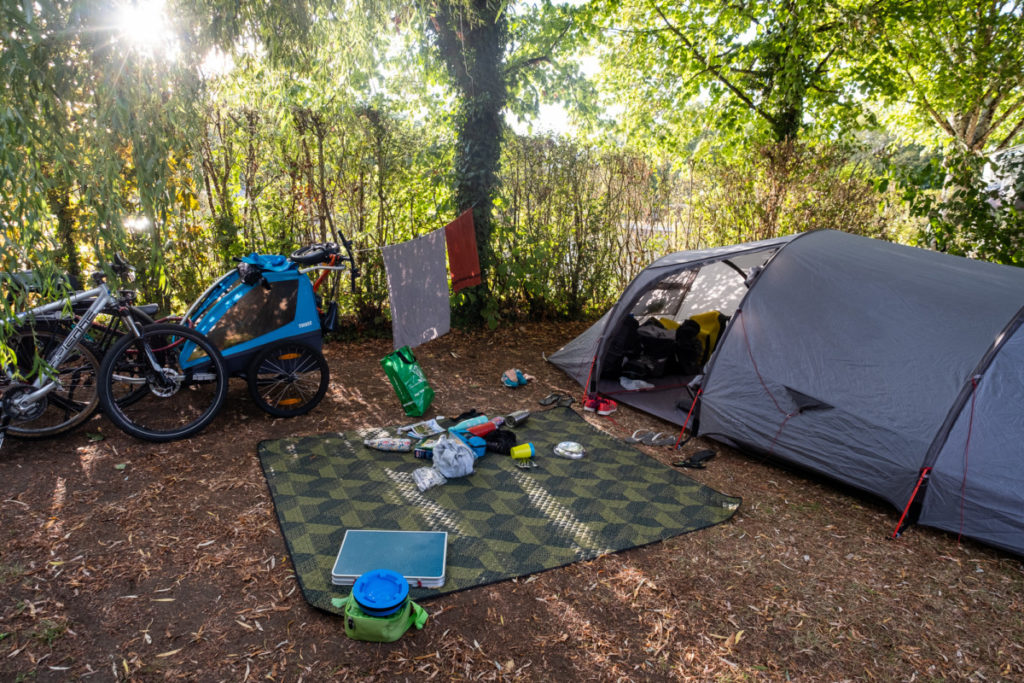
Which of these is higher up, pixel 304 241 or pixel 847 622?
pixel 304 241

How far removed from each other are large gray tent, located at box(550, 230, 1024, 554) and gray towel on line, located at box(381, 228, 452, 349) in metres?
1.76

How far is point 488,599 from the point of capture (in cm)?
246

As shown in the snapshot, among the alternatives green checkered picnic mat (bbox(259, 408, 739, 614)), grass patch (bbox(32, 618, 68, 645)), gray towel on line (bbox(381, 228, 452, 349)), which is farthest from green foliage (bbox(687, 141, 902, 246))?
grass patch (bbox(32, 618, 68, 645))

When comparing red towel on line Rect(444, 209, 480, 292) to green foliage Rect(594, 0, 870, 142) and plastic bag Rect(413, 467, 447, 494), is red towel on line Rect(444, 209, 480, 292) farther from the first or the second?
green foliage Rect(594, 0, 870, 142)

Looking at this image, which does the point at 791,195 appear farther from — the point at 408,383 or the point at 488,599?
the point at 488,599

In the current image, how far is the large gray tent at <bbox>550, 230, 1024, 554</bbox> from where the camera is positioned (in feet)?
9.86

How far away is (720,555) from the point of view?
286cm

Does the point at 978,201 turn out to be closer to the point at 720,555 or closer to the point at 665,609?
the point at 720,555

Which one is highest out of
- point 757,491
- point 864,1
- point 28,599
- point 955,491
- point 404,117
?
point 864,1

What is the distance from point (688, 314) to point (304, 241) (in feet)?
12.3

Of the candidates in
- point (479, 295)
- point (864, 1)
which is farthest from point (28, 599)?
point (864, 1)

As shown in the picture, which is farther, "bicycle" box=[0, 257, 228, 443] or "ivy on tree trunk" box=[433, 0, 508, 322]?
"ivy on tree trunk" box=[433, 0, 508, 322]

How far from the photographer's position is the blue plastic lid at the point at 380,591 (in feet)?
7.18

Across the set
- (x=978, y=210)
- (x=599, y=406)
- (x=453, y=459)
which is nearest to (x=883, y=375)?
(x=599, y=406)
